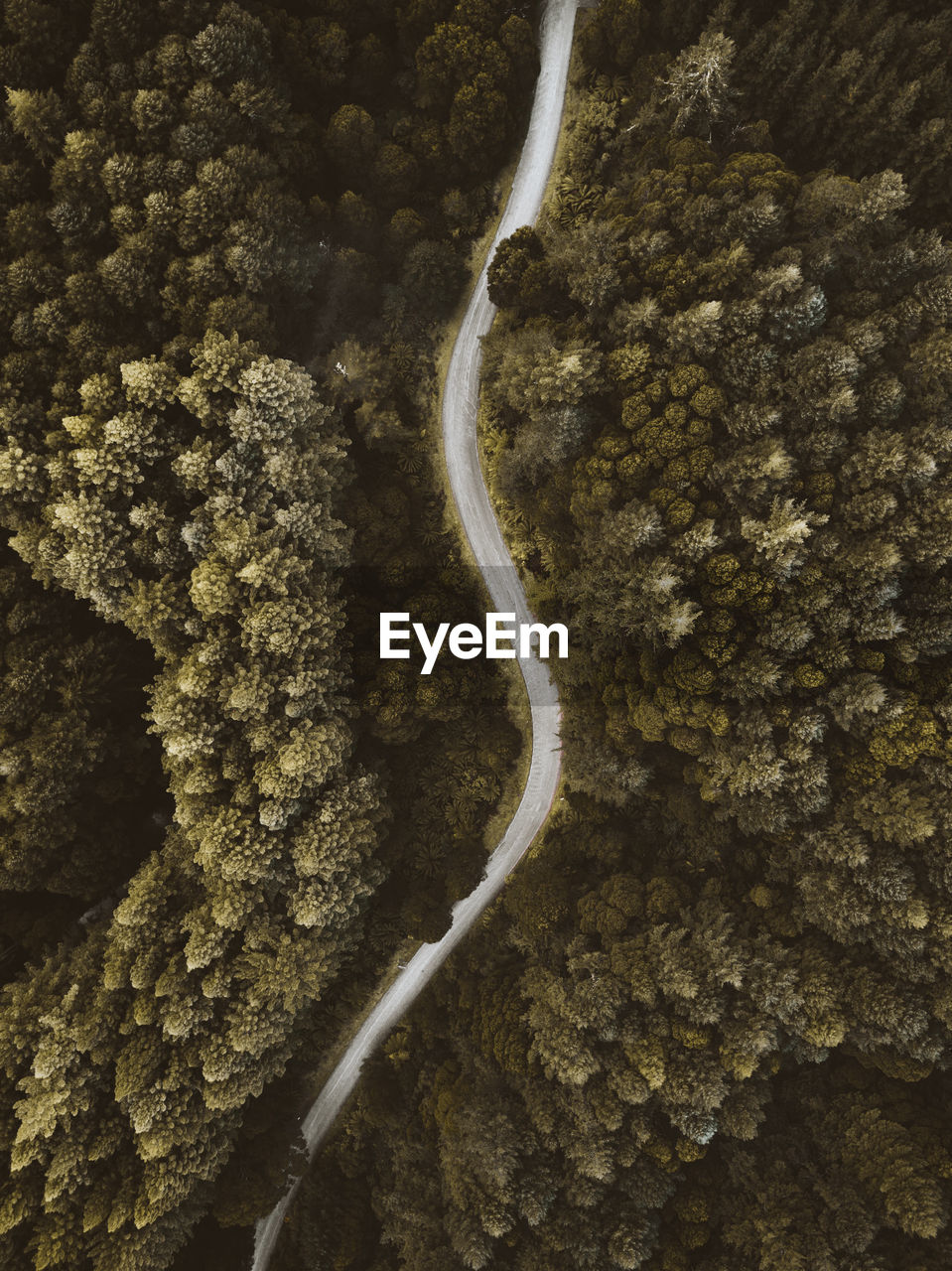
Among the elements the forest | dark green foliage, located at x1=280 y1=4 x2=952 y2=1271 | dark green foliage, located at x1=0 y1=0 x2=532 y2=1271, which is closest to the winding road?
the forest

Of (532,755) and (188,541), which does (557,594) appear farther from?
(188,541)

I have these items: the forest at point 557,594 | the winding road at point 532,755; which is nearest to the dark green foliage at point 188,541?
the forest at point 557,594

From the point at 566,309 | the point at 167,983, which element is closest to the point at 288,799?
the point at 167,983

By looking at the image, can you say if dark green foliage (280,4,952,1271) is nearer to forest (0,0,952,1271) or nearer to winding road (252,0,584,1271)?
forest (0,0,952,1271)

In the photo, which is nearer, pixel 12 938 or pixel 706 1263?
pixel 706 1263

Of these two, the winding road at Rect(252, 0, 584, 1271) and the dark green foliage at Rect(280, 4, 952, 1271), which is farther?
the winding road at Rect(252, 0, 584, 1271)

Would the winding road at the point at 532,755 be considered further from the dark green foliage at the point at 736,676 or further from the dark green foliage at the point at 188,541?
the dark green foliage at the point at 188,541

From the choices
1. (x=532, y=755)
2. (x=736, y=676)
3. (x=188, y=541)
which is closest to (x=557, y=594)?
(x=532, y=755)

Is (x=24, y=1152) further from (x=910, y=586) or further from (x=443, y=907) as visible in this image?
(x=910, y=586)
